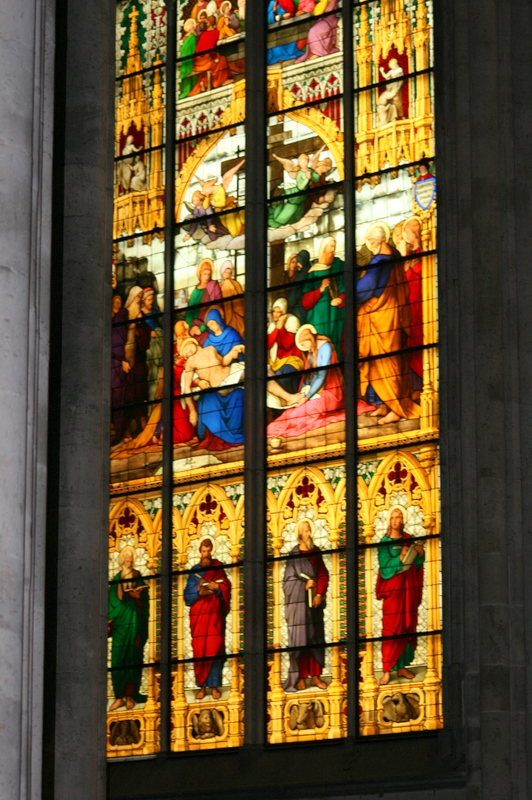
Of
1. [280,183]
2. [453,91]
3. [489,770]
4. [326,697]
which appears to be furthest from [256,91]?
[489,770]

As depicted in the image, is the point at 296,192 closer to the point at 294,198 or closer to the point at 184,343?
the point at 294,198

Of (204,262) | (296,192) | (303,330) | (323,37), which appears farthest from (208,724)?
(323,37)

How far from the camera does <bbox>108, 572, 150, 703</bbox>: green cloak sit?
1505 cm

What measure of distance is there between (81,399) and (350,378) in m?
5.66

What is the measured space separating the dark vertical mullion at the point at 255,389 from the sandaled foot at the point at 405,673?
120cm

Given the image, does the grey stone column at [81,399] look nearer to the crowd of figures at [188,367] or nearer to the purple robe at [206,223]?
the crowd of figures at [188,367]

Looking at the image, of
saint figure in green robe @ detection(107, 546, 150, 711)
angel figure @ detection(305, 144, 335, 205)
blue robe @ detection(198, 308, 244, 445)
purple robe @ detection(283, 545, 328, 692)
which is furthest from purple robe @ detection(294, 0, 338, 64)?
saint figure in green robe @ detection(107, 546, 150, 711)

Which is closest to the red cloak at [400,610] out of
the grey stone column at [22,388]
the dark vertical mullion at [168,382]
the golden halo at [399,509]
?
the golden halo at [399,509]

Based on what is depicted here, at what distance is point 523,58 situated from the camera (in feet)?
43.6

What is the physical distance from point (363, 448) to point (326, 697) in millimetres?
1910

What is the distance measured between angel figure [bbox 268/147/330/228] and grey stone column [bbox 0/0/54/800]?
796cm

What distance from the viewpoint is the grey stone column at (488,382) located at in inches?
477

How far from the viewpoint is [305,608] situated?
14242 millimetres

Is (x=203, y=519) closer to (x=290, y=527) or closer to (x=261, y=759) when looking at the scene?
(x=290, y=527)
